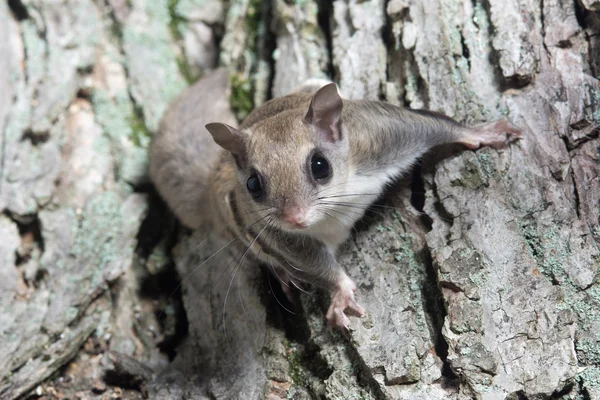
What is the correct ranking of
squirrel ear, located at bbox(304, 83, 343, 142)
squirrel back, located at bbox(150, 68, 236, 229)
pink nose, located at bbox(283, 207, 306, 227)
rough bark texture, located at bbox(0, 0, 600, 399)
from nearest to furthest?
rough bark texture, located at bbox(0, 0, 600, 399) < pink nose, located at bbox(283, 207, 306, 227) < squirrel ear, located at bbox(304, 83, 343, 142) < squirrel back, located at bbox(150, 68, 236, 229)

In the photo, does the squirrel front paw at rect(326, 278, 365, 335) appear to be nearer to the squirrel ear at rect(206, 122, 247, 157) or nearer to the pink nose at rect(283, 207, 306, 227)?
the pink nose at rect(283, 207, 306, 227)

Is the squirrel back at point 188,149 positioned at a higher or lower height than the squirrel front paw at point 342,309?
higher

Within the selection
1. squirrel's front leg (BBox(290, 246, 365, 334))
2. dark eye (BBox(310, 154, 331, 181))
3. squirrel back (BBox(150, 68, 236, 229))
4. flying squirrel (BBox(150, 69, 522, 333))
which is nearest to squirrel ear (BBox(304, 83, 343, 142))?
flying squirrel (BBox(150, 69, 522, 333))

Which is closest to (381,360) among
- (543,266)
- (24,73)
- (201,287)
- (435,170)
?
(543,266)

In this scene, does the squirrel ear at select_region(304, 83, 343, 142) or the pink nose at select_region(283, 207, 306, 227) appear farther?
the squirrel ear at select_region(304, 83, 343, 142)

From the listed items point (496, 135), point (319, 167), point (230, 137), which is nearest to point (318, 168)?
point (319, 167)

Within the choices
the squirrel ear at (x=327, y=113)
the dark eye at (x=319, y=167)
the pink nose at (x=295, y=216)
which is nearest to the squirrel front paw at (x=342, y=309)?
the pink nose at (x=295, y=216)

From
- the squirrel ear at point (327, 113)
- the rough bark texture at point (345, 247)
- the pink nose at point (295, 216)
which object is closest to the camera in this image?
the rough bark texture at point (345, 247)

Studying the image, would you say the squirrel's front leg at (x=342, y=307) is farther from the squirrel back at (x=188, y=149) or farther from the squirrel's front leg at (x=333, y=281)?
the squirrel back at (x=188, y=149)

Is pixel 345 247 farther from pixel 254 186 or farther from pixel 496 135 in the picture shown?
pixel 496 135
